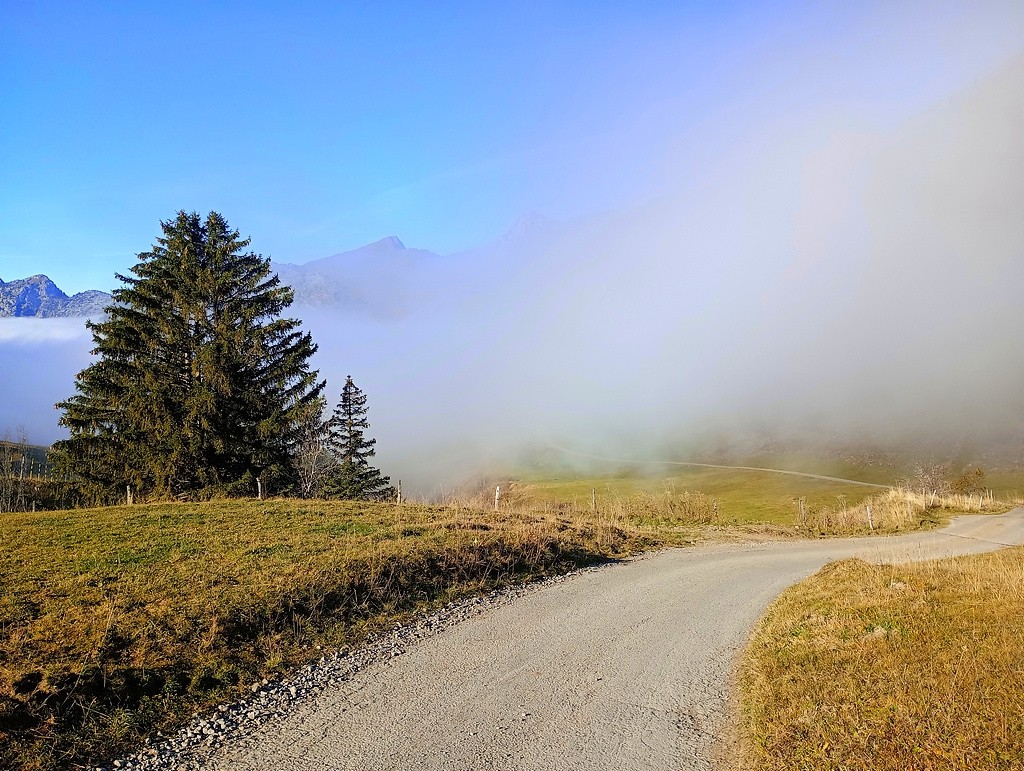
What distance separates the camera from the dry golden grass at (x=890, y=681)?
5.36m

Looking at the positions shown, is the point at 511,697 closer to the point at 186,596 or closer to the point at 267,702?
the point at 267,702

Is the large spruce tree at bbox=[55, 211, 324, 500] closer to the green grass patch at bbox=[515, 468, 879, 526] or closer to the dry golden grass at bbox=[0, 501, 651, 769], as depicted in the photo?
the dry golden grass at bbox=[0, 501, 651, 769]

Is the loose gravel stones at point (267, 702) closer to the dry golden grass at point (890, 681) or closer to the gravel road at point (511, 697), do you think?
the gravel road at point (511, 697)

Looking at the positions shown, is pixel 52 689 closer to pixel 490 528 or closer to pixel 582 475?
pixel 490 528

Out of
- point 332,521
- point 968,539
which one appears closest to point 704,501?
point 968,539

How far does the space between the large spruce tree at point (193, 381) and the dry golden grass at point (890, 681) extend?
27543mm

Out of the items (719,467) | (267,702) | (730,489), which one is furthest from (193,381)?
(719,467)

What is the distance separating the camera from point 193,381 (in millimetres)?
32062

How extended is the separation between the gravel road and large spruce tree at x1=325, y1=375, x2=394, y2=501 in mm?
40959

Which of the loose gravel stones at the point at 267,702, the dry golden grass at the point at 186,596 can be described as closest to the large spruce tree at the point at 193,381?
the dry golden grass at the point at 186,596

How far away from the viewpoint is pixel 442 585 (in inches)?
507

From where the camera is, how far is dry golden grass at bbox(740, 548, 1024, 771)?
536 centimetres

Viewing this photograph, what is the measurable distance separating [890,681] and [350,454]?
167 ft

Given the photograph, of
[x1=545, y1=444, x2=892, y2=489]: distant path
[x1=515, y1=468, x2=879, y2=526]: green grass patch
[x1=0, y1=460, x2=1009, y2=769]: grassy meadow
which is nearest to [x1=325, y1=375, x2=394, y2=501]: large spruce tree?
[x1=515, y1=468, x2=879, y2=526]: green grass patch
